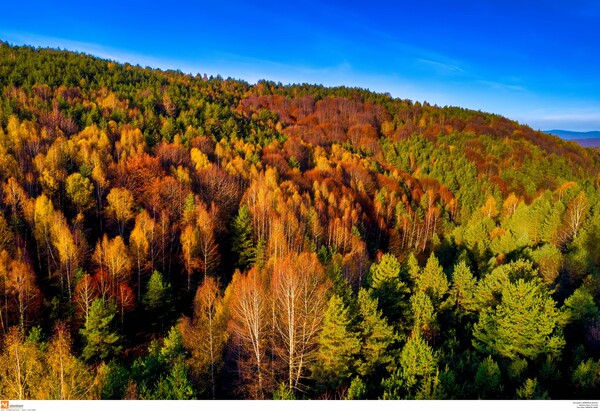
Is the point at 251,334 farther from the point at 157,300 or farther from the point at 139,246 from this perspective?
the point at 139,246

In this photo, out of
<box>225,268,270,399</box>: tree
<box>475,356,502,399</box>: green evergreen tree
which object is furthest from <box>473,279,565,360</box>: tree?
<box>225,268,270,399</box>: tree

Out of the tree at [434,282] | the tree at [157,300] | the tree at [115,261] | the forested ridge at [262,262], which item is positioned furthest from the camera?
the tree at [115,261]

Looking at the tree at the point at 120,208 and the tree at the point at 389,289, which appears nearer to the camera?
the tree at the point at 389,289

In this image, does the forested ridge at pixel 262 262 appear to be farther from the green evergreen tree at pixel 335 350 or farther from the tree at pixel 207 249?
the tree at pixel 207 249

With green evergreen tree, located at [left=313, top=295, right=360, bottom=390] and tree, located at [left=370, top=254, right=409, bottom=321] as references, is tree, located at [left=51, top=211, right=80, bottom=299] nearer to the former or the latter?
green evergreen tree, located at [left=313, top=295, right=360, bottom=390]

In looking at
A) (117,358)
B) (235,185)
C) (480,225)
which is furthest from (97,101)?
(480,225)

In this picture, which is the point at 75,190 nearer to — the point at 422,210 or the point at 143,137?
the point at 143,137

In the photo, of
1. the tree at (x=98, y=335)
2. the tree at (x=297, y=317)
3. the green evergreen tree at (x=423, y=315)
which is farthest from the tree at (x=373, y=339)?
the tree at (x=98, y=335)
